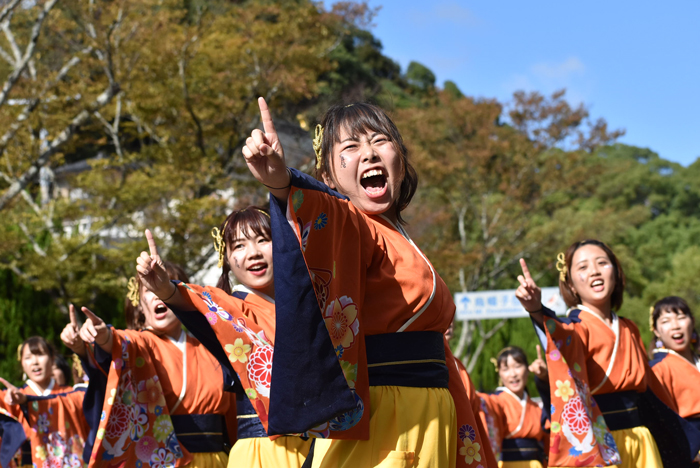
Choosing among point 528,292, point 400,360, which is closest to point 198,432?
point 528,292

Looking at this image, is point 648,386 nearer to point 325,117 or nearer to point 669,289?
point 325,117

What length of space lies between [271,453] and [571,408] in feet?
5.46

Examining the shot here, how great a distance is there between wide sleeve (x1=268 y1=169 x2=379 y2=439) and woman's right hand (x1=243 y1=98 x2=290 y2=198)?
0.16 ft

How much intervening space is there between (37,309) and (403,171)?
427 inches

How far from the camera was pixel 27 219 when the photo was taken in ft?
36.5

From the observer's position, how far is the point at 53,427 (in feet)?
18.6

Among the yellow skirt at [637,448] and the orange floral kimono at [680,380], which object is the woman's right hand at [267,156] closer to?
the yellow skirt at [637,448]

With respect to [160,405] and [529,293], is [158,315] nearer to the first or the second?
[160,405]

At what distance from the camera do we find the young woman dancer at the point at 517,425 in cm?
679

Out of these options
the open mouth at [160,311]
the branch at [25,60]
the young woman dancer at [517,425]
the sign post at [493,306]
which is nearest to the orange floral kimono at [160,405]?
the open mouth at [160,311]

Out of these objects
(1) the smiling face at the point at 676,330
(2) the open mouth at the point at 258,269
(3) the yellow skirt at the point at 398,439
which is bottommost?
(1) the smiling face at the point at 676,330

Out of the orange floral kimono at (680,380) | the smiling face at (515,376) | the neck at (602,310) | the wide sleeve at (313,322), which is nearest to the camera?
the wide sleeve at (313,322)

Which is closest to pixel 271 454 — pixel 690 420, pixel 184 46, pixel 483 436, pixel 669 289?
pixel 483 436

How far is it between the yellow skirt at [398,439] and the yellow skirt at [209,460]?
6.82 ft
